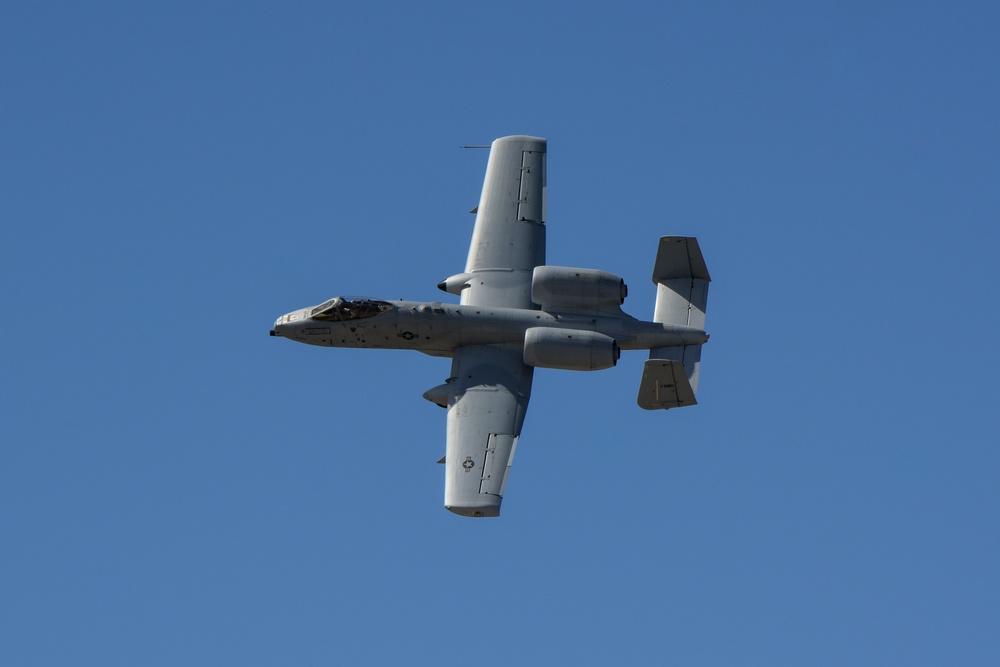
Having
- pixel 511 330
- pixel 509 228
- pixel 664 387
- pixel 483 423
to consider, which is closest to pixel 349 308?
pixel 511 330

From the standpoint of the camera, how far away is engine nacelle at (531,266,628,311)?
65562 mm

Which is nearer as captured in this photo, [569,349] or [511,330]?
[569,349]

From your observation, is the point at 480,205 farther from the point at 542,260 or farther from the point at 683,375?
the point at 683,375

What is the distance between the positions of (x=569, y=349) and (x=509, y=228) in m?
5.87

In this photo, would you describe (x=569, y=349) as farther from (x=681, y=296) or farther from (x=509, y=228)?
(x=509, y=228)

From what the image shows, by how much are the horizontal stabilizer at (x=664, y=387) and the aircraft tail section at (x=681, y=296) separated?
0.03 m

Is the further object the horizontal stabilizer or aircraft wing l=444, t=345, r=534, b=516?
the horizontal stabilizer

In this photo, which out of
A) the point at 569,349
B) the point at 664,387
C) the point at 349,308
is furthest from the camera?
the point at 349,308

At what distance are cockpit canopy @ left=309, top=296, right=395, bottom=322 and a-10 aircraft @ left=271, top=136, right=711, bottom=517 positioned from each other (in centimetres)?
3

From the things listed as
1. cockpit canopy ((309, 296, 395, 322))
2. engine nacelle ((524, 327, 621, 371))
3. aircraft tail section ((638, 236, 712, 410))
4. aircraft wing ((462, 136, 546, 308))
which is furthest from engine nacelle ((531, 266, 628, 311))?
cockpit canopy ((309, 296, 395, 322))

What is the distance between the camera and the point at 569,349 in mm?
64812

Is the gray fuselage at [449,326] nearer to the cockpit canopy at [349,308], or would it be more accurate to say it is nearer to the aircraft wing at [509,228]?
the cockpit canopy at [349,308]

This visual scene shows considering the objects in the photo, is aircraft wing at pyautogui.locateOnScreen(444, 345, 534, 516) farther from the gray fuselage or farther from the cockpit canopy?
the cockpit canopy

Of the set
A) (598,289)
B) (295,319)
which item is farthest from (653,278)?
(295,319)
